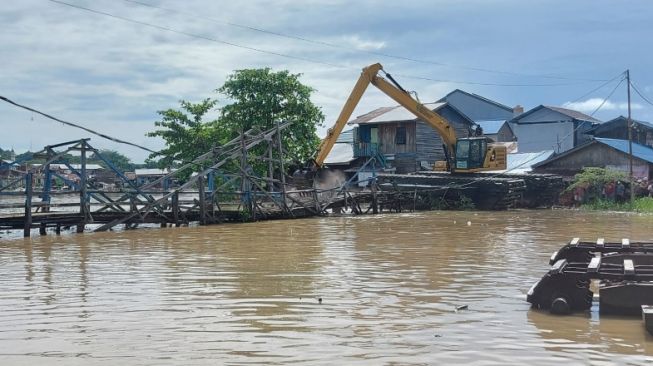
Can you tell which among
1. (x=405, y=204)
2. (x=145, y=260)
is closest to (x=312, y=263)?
(x=145, y=260)

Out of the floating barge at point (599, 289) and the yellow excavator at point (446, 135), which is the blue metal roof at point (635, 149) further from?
the floating barge at point (599, 289)

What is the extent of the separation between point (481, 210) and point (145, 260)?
73.4ft

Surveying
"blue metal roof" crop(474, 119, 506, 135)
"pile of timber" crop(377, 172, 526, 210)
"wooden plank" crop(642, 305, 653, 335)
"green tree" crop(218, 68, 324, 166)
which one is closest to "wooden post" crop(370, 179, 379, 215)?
"pile of timber" crop(377, 172, 526, 210)

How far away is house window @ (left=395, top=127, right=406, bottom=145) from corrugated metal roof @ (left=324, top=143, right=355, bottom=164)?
3.50 metres

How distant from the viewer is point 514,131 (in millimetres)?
56469

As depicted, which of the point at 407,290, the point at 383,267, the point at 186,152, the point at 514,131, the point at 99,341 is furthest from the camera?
the point at 514,131

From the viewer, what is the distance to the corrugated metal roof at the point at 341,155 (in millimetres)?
47094

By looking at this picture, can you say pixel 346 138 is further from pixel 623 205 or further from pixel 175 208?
pixel 175 208

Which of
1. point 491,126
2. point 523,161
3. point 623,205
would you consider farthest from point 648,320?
point 491,126

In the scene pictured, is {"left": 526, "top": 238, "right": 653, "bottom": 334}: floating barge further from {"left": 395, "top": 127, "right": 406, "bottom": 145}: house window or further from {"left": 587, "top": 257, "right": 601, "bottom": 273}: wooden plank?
{"left": 395, "top": 127, "right": 406, "bottom": 145}: house window

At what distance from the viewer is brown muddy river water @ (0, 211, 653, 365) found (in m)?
5.65

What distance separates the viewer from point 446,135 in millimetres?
34812

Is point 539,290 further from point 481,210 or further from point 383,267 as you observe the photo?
point 481,210

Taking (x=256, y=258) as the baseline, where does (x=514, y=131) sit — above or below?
above
